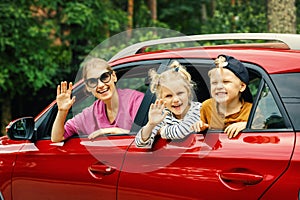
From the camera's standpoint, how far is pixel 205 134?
3383 millimetres

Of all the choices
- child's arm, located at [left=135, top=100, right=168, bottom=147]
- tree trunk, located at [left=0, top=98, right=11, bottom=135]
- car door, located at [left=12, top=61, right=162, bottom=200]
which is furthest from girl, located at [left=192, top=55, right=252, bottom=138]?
tree trunk, located at [left=0, top=98, right=11, bottom=135]

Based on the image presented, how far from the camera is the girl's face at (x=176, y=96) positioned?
3584 mm

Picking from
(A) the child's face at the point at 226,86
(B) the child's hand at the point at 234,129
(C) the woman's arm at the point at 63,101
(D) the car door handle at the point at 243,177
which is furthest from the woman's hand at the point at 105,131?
(D) the car door handle at the point at 243,177

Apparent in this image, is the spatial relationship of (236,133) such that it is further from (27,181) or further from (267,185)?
(27,181)

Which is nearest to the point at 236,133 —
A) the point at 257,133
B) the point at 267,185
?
the point at 257,133

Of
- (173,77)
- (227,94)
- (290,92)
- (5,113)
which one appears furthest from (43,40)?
(290,92)

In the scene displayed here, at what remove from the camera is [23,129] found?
177 inches

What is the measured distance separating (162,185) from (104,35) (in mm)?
12001

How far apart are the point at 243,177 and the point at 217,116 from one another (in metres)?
0.57

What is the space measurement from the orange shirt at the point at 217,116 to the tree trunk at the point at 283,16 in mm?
5313

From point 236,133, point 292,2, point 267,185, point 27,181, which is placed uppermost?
point 292,2

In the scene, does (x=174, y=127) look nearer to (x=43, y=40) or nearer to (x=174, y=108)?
(x=174, y=108)

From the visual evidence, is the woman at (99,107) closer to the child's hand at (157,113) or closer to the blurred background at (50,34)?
the child's hand at (157,113)

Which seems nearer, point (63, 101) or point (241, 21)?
point (63, 101)
